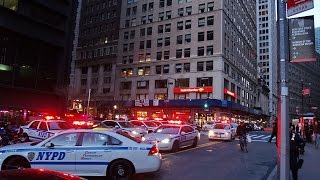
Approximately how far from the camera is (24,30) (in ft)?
119

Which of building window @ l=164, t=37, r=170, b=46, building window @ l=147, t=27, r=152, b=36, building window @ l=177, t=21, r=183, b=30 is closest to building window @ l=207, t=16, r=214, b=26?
building window @ l=177, t=21, r=183, b=30

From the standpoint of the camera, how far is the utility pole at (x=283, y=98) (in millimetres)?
6926

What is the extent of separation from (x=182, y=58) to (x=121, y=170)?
6309 cm

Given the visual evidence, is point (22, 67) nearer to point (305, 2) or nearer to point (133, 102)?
point (305, 2)

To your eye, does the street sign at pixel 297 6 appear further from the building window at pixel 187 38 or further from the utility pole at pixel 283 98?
the building window at pixel 187 38

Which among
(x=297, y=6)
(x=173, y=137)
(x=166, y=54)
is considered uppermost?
(x=166, y=54)

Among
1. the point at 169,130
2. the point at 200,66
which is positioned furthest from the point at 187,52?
the point at 169,130

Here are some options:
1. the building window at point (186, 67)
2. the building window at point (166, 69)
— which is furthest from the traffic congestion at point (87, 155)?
the building window at point (166, 69)

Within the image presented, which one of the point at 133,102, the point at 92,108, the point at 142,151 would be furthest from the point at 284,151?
the point at 92,108

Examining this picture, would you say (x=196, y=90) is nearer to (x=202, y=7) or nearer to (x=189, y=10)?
(x=202, y=7)

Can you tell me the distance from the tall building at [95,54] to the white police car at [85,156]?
68941 millimetres

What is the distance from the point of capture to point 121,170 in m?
10.6

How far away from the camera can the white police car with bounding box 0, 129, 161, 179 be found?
34.6 feet

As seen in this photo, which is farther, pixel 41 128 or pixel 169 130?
pixel 169 130
